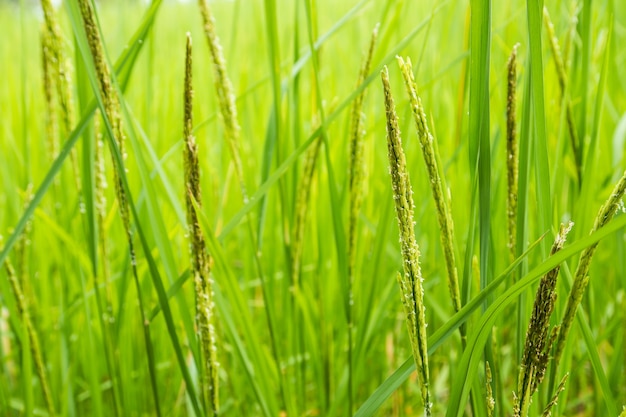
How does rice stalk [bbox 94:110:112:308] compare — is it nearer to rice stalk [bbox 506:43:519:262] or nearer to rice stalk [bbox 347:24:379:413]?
rice stalk [bbox 347:24:379:413]

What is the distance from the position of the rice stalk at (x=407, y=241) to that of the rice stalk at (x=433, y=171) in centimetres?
2

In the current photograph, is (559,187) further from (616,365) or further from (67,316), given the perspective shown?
(67,316)

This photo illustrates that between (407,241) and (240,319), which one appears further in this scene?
(240,319)

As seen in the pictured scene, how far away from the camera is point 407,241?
0.44 metres

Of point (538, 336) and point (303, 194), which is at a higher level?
point (303, 194)

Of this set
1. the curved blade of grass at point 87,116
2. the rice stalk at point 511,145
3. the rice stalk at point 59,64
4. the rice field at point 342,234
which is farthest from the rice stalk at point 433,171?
the rice stalk at point 59,64

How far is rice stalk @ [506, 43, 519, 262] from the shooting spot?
571mm

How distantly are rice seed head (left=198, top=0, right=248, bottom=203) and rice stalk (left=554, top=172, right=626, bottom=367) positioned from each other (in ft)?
1.40

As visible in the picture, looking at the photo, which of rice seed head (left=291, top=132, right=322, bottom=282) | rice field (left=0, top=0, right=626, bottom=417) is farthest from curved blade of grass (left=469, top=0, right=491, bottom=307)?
rice seed head (left=291, top=132, right=322, bottom=282)

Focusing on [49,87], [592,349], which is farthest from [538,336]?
[49,87]

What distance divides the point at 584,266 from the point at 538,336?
58 millimetres

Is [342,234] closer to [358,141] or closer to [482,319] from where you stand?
[358,141]

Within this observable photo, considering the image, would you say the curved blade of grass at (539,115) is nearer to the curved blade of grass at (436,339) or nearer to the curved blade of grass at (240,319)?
the curved blade of grass at (436,339)

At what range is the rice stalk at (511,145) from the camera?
0.57 m
